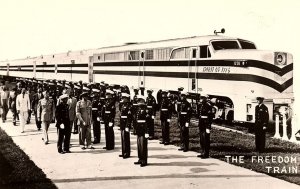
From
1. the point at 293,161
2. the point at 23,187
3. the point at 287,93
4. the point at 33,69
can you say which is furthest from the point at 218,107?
the point at 33,69

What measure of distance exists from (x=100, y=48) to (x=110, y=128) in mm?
19195

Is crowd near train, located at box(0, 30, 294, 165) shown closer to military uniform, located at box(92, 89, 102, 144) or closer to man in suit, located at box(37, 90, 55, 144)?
military uniform, located at box(92, 89, 102, 144)

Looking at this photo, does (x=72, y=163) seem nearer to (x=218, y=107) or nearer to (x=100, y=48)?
(x=218, y=107)

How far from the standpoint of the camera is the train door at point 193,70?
15.8 metres

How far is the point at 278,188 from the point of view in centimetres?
693

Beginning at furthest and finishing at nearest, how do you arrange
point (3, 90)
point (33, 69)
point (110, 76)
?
point (33, 69) → point (110, 76) → point (3, 90)

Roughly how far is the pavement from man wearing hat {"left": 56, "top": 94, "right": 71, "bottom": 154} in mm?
279

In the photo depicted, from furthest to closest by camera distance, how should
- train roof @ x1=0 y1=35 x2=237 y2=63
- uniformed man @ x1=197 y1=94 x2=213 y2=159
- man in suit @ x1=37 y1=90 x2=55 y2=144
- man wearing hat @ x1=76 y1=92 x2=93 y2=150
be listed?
train roof @ x1=0 y1=35 x2=237 y2=63
man in suit @ x1=37 y1=90 x2=55 y2=144
man wearing hat @ x1=76 y1=92 x2=93 y2=150
uniformed man @ x1=197 y1=94 x2=213 y2=159

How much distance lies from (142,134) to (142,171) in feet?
3.08

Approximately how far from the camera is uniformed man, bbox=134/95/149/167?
27.7ft

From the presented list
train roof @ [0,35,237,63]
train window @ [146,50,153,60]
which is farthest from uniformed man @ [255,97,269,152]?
train window @ [146,50,153,60]

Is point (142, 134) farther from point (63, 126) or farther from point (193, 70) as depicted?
point (193, 70)

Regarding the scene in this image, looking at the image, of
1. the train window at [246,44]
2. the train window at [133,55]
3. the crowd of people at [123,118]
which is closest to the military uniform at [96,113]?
the crowd of people at [123,118]

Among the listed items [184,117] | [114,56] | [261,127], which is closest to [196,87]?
[184,117]
